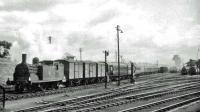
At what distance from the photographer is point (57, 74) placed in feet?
107

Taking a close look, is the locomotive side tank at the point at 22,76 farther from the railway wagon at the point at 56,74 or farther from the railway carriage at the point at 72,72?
the railway carriage at the point at 72,72

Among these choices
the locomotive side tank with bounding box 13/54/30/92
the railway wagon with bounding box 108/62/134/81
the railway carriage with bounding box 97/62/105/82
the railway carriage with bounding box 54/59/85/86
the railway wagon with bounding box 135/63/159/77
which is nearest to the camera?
the locomotive side tank with bounding box 13/54/30/92

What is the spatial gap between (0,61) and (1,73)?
5.23 ft

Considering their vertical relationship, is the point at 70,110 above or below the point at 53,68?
below

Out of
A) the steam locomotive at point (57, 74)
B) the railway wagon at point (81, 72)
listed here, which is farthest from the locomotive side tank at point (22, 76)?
the railway wagon at point (81, 72)

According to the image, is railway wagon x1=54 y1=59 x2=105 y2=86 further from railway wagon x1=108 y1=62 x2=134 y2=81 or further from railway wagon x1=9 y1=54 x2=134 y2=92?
railway wagon x1=108 y1=62 x2=134 y2=81

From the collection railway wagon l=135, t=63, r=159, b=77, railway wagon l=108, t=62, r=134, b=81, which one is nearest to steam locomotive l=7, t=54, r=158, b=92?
railway wagon l=108, t=62, r=134, b=81

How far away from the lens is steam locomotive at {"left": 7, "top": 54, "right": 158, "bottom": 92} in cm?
2703

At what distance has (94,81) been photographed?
4341cm

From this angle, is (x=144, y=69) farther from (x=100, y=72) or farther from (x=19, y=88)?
(x=19, y=88)

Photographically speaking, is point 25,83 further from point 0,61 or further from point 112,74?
point 112,74

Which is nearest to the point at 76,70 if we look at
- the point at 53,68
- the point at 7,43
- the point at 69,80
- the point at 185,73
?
the point at 69,80

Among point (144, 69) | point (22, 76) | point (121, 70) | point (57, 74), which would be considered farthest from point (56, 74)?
point (144, 69)

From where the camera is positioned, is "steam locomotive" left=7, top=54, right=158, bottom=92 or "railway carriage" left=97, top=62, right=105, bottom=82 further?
"railway carriage" left=97, top=62, right=105, bottom=82
